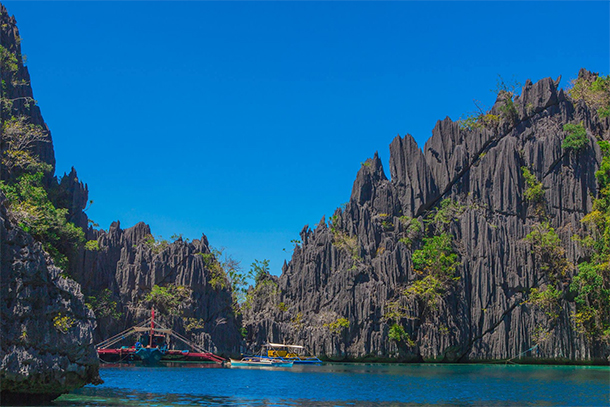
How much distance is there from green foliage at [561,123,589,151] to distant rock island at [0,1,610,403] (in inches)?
10.8

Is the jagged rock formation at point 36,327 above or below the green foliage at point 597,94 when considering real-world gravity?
below

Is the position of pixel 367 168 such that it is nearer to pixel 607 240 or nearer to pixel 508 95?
pixel 508 95

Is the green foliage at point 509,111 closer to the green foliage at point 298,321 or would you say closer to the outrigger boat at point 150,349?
the green foliage at point 298,321

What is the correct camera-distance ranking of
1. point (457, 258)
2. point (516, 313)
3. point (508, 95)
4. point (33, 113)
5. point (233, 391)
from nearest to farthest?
point (233, 391)
point (33, 113)
point (516, 313)
point (457, 258)
point (508, 95)

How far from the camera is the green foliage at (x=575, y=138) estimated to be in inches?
3091

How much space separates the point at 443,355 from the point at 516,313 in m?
10.6

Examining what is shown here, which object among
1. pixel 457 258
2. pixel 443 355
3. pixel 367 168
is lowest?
pixel 443 355

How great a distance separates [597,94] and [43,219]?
76.9 m

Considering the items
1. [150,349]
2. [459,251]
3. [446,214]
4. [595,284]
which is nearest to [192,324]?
[150,349]

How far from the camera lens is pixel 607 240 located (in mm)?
70375

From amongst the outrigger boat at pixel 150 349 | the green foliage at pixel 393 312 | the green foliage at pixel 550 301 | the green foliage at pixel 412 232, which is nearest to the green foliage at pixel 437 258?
the green foliage at pixel 412 232

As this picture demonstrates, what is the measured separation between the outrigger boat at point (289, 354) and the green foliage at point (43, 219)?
26.7 metres

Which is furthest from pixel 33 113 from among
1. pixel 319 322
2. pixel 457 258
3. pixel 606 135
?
pixel 606 135

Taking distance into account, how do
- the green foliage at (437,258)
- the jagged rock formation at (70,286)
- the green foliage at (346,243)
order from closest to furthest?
the jagged rock formation at (70,286) → the green foliage at (437,258) → the green foliage at (346,243)
